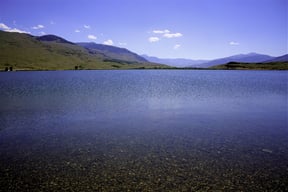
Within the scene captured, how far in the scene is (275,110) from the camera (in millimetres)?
31047

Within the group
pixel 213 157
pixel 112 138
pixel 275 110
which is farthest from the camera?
pixel 275 110

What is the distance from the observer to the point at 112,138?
19281 mm

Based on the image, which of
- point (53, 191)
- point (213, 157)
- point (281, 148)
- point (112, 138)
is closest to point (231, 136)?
point (281, 148)

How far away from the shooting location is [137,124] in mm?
23750

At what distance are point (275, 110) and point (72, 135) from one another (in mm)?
26229

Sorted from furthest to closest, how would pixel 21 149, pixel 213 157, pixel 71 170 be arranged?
pixel 21 149
pixel 213 157
pixel 71 170

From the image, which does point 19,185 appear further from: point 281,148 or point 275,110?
point 275,110

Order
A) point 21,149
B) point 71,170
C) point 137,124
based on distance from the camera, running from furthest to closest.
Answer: point 137,124, point 21,149, point 71,170

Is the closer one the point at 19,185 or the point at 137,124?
the point at 19,185

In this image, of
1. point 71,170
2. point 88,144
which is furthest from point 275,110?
point 71,170

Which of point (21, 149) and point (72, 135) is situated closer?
point (21, 149)

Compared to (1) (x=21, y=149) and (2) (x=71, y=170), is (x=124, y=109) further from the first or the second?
(2) (x=71, y=170)

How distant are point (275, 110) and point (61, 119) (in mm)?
27275

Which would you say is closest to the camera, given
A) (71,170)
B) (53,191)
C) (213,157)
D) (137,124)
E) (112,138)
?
(53,191)
